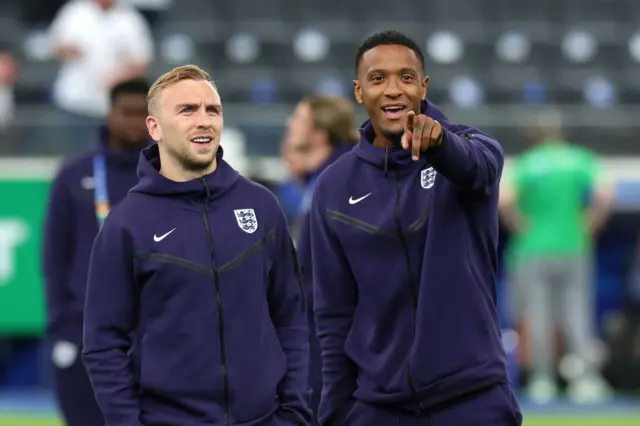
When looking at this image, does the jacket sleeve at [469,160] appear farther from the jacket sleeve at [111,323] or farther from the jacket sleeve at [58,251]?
the jacket sleeve at [58,251]

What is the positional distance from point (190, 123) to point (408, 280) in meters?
0.84

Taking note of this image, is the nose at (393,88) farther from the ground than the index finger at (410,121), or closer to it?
farther from the ground

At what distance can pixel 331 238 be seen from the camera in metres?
4.79

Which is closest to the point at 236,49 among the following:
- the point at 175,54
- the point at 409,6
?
the point at 175,54

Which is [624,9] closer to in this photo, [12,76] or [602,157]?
[602,157]

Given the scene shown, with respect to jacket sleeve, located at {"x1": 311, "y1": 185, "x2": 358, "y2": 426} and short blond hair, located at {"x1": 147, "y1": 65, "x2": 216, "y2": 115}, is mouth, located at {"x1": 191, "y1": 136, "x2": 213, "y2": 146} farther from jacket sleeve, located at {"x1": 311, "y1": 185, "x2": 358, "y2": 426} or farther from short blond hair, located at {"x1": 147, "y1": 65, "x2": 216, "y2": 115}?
jacket sleeve, located at {"x1": 311, "y1": 185, "x2": 358, "y2": 426}

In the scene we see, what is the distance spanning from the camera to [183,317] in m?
4.46

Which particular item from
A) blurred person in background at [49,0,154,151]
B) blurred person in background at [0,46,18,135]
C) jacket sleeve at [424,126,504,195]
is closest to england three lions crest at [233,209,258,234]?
jacket sleeve at [424,126,504,195]

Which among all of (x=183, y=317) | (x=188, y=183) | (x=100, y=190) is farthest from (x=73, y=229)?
(x=183, y=317)

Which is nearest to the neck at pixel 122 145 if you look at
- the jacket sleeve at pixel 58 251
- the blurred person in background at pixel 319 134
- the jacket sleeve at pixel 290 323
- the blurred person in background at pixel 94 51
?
the jacket sleeve at pixel 58 251

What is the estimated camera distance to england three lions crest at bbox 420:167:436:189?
4602 mm

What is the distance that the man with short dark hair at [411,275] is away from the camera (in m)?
4.52

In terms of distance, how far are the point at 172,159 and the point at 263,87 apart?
1085cm

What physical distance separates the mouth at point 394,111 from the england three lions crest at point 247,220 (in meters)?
0.53
